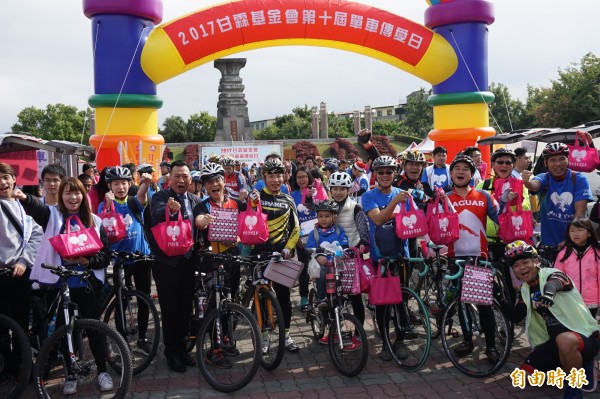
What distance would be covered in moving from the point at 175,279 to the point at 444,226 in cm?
254

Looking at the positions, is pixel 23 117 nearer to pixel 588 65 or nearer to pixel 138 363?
pixel 588 65

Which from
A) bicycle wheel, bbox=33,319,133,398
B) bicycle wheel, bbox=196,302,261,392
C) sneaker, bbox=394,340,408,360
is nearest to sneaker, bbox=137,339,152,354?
bicycle wheel, bbox=33,319,133,398

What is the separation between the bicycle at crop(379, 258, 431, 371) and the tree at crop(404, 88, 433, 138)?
66.0 meters

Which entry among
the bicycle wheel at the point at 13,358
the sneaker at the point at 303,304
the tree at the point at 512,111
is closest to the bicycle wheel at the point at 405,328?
the sneaker at the point at 303,304

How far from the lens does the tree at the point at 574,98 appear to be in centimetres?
3581

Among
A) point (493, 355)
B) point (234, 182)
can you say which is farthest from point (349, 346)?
point (234, 182)

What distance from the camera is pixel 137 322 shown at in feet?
17.3

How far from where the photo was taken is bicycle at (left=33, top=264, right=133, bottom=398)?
4098 mm

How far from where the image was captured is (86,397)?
443cm

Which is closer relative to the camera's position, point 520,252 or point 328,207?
point 520,252

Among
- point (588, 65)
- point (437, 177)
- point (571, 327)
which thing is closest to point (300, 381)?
point (571, 327)

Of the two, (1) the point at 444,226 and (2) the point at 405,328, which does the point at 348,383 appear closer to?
(2) the point at 405,328

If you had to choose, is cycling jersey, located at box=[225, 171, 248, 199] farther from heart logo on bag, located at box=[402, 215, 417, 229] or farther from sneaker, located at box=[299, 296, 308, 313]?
heart logo on bag, located at box=[402, 215, 417, 229]

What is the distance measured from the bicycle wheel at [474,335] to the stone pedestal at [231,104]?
44817mm
